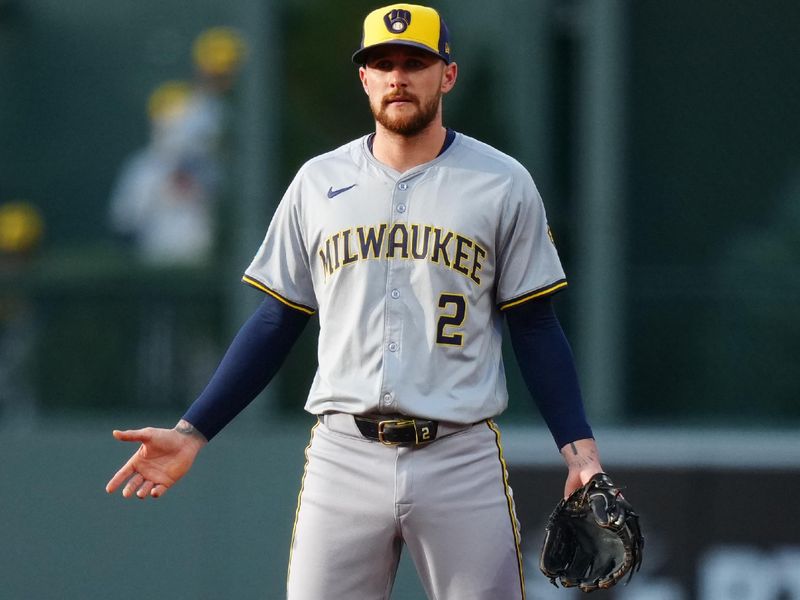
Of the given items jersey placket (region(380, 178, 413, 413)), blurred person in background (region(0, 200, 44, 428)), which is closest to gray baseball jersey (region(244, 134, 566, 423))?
jersey placket (region(380, 178, 413, 413))

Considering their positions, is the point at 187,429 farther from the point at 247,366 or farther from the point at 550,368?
the point at 550,368

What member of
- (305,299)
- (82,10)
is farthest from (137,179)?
(305,299)

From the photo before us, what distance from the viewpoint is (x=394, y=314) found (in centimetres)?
367

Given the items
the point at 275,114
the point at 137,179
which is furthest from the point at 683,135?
the point at 137,179

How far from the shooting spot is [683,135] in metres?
7.46

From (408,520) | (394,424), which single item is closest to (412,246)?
(394,424)

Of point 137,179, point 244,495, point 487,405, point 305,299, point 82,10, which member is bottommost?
point 244,495

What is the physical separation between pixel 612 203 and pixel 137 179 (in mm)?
2293

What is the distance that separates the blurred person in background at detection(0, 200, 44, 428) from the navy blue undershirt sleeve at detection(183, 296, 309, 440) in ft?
12.3

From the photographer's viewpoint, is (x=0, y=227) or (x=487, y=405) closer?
(x=487, y=405)

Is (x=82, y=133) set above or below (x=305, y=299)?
above

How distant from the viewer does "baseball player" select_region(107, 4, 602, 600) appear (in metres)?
3.65

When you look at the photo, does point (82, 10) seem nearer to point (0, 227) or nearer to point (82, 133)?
point (82, 133)

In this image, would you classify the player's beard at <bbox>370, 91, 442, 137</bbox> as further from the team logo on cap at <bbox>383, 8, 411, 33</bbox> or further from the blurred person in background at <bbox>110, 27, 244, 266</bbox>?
the blurred person in background at <bbox>110, 27, 244, 266</bbox>
